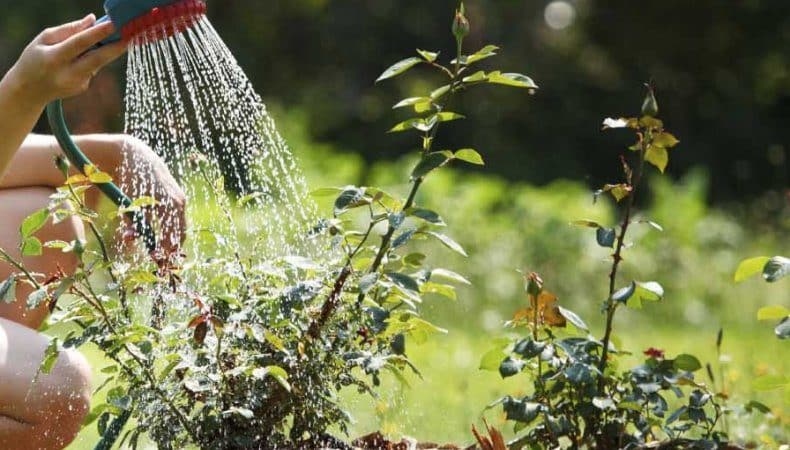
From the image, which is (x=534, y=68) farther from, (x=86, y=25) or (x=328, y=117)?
(x=86, y=25)

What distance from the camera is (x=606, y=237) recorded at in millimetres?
2104

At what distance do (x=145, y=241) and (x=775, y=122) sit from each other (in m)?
10.0

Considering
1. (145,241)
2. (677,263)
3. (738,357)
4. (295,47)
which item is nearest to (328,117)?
(295,47)

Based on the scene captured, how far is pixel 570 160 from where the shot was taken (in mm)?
10836

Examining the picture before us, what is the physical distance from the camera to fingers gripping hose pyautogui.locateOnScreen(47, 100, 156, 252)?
2.32 metres

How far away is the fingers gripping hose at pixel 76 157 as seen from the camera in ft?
7.60

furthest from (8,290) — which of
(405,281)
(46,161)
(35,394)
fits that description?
(46,161)

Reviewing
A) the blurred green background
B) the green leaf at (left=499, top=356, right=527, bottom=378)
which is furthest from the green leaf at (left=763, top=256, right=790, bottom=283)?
the blurred green background

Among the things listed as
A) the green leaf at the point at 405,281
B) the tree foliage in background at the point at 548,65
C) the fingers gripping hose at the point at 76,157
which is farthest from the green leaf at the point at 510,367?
the tree foliage in background at the point at 548,65

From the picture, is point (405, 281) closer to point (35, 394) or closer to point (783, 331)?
point (783, 331)

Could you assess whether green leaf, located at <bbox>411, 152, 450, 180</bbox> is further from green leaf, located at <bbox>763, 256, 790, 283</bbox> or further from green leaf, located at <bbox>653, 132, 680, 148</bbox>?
green leaf, located at <bbox>763, 256, 790, 283</bbox>

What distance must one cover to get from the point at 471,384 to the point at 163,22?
2330 mm

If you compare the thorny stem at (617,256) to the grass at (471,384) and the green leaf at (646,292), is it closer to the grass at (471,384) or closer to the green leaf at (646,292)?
the green leaf at (646,292)

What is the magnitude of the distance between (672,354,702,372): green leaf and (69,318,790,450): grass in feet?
1.39
